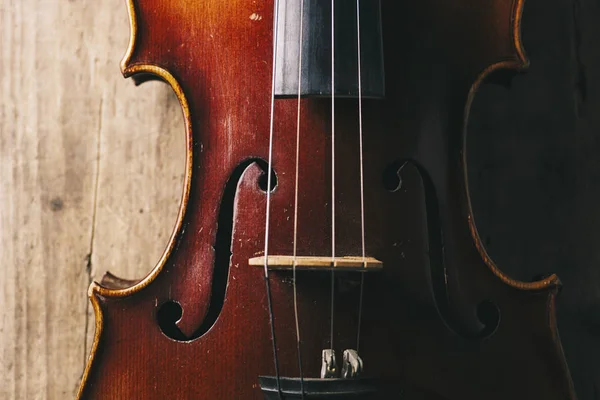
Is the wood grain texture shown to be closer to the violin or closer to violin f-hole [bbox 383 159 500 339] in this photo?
the violin

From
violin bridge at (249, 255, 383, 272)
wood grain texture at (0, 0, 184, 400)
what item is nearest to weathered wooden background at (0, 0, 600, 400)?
wood grain texture at (0, 0, 184, 400)

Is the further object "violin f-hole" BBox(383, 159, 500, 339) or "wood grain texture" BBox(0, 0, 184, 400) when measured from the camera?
"wood grain texture" BBox(0, 0, 184, 400)

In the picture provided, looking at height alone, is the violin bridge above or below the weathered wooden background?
below

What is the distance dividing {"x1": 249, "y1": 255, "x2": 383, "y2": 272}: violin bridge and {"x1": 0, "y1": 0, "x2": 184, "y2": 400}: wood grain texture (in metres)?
0.53

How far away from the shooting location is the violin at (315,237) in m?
0.93

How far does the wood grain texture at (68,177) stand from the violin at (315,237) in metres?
0.37

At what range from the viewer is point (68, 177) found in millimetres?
1391

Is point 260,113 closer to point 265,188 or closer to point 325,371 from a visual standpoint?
point 265,188

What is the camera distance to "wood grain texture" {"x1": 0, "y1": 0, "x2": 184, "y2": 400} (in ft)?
4.49

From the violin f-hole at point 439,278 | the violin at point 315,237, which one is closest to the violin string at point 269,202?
the violin at point 315,237

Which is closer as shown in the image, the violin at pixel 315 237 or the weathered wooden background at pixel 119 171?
the violin at pixel 315 237

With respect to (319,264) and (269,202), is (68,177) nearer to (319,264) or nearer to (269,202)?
(269,202)

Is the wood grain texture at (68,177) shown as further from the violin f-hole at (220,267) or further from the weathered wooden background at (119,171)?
the violin f-hole at (220,267)

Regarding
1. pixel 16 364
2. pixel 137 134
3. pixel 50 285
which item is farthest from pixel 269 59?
pixel 16 364
